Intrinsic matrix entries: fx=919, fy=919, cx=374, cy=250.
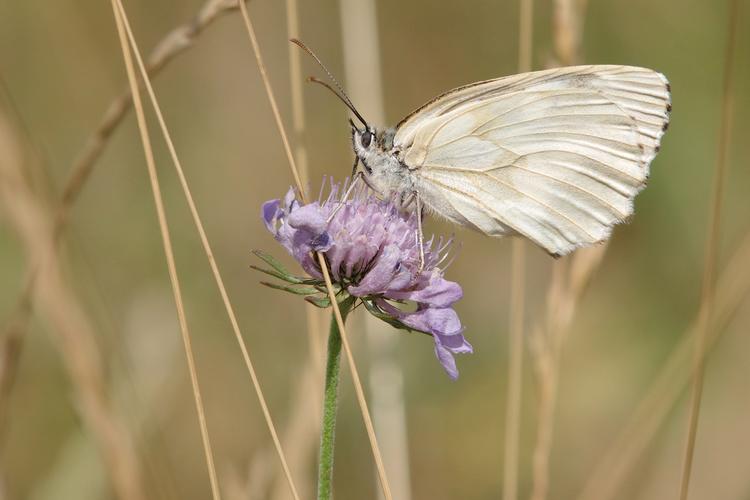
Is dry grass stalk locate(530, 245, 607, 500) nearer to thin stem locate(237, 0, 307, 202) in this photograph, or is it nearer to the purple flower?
the purple flower

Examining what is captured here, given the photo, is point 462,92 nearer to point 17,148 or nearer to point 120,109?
point 120,109

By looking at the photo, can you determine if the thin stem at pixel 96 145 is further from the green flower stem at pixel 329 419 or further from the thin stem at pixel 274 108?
the green flower stem at pixel 329 419

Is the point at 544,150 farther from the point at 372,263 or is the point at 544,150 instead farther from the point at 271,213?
the point at 271,213

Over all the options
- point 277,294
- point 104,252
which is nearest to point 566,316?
point 277,294

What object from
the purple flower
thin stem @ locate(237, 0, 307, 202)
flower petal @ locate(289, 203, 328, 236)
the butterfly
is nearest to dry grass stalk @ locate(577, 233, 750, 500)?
the butterfly

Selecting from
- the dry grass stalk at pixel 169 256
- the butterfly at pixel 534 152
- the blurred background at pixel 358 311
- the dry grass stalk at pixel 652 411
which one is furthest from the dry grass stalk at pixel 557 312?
the dry grass stalk at pixel 169 256

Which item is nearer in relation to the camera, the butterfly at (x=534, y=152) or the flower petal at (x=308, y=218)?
the flower petal at (x=308, y=218)
